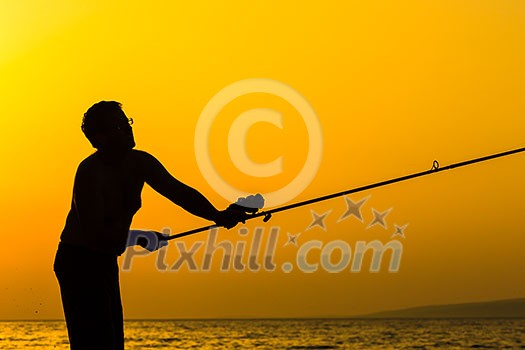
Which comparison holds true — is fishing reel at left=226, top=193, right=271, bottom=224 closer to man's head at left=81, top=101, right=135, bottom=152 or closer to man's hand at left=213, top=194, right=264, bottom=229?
man's hand at left=213, top=194, right=264, bottom=229

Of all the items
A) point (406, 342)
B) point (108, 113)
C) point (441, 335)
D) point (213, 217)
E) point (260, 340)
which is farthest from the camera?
point (441, 335)

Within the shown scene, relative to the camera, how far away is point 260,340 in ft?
254

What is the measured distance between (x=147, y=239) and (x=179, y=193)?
45cm

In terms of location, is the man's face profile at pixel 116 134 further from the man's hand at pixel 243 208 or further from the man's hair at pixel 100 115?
the man's hand at pixel 243 208

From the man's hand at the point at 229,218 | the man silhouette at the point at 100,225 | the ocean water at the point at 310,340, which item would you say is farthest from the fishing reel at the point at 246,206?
the ocean water at the point at 310,340

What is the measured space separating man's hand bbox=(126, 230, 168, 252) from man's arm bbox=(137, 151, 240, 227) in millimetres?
334

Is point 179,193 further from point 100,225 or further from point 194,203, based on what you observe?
point 100,225

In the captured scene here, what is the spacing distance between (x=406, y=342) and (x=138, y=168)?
64.6 m

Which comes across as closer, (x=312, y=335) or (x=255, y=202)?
(x=255, y=202)

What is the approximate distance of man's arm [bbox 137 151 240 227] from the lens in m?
8.41

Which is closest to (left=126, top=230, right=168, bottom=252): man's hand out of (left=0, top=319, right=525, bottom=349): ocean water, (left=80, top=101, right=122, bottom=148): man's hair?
(left=80, top=101, right=122, bottom=148): man's hair

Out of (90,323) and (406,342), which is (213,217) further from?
(406,342)

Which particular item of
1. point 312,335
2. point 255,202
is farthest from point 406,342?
point 255,202

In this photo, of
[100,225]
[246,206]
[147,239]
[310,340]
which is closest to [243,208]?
[246,206]
